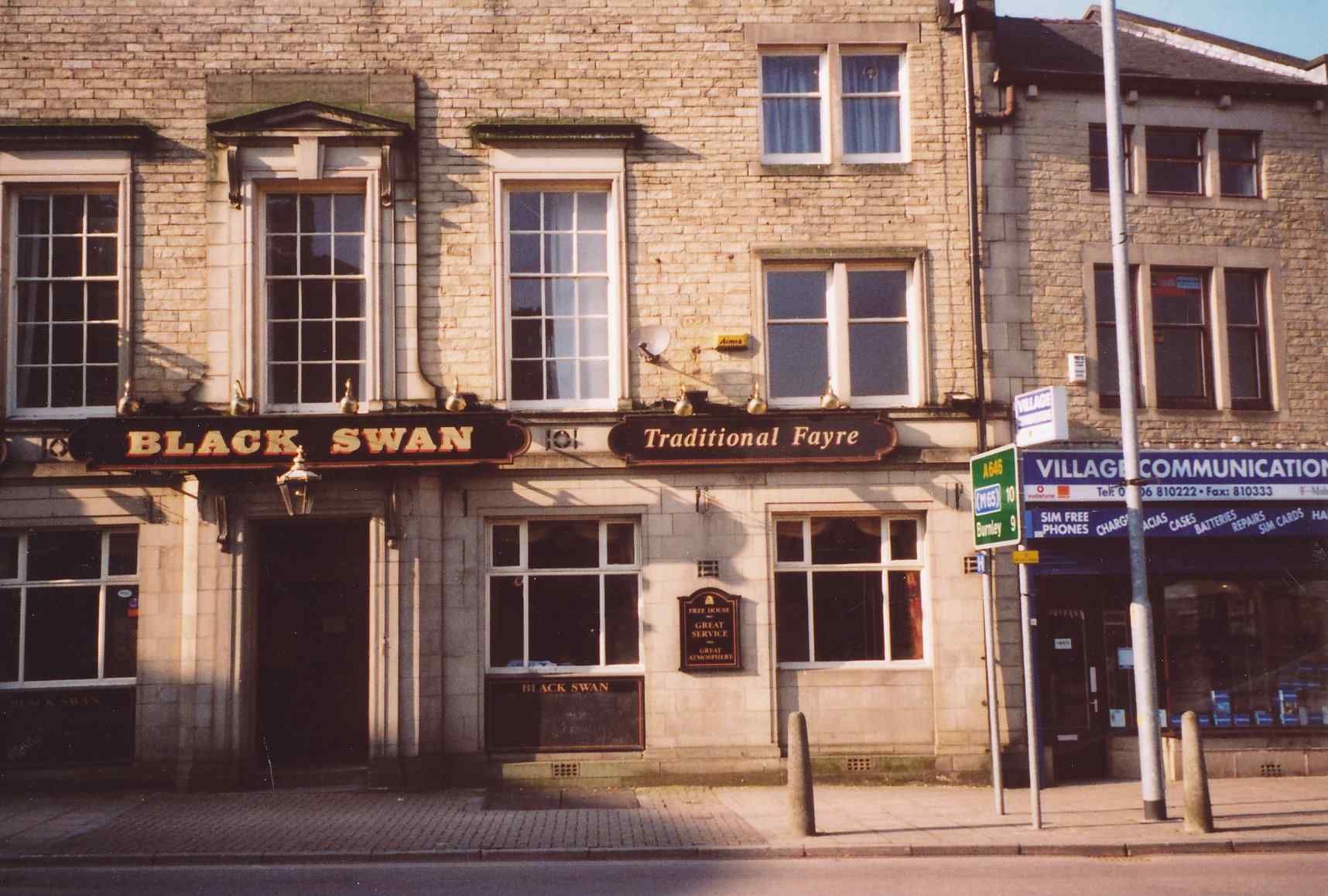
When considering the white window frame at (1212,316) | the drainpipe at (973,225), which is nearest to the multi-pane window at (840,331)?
the drainpipe at (973,225)

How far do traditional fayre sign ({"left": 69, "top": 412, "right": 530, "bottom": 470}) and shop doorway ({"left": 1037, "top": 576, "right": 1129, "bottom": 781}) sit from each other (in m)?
7.08

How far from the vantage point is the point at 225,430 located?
46.6ft

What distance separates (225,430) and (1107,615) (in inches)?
441

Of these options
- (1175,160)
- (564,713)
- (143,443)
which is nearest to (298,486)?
(143,443)

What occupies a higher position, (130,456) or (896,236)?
(896,236)

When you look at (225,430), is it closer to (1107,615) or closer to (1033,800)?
(1033,800)

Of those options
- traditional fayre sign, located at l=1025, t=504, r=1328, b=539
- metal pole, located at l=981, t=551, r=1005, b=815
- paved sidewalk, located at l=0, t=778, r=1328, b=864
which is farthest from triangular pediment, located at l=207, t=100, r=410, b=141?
traditional fayre sign, located at l=1025, t=504, r=1328, b=539

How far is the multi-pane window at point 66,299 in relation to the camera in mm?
15117

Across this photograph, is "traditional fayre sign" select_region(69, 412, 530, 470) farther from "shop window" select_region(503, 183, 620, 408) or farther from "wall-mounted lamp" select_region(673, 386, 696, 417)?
"wall-mounted lamp" select_region(673, 386, 696, 417)

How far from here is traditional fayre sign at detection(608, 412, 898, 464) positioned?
1489 cm

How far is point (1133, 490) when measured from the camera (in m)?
12.4

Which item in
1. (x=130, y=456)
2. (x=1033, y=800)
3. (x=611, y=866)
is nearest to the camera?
(x=611, y=866)

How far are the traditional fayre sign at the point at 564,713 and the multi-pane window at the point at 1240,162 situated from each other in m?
10.5

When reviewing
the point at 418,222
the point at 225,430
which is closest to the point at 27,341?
the point at 225,430
